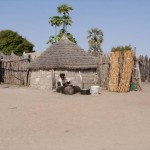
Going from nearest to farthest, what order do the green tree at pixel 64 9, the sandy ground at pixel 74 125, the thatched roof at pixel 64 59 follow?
the sandy ground at pixel 74 125 < the thatched roof at pixel 64 59 < the green tree at pixel 64 9

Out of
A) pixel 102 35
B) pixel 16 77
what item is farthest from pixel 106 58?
pixel 102 35

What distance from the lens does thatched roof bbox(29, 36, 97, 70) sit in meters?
19.6

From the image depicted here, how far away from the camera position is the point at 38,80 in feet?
67.2

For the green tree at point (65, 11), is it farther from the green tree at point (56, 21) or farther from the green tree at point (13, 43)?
the green tree at point (13, 43)

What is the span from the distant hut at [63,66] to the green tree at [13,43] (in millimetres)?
35786

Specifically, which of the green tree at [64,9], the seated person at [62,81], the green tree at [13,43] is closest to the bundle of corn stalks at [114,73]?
the seated person at [62,81]

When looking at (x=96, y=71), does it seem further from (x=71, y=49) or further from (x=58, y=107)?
(x=58, y=107)

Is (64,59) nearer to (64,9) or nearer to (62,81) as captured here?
(62,81)

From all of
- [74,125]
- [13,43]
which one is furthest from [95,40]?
[74,125]

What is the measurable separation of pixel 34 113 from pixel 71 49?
1000 cm

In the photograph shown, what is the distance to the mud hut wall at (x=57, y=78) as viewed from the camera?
64.4ft

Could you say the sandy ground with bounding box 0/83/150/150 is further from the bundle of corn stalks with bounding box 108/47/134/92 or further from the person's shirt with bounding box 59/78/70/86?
the bundle of corn stalks with bounding box 108/47/134/92

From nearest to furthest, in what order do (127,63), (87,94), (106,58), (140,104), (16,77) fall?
1. (140,104)
2. (87,94)
3. (127,63)
4. (106,58)
5. (16,77)

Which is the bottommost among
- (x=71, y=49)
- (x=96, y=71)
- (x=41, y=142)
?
(x=41, y=142)
